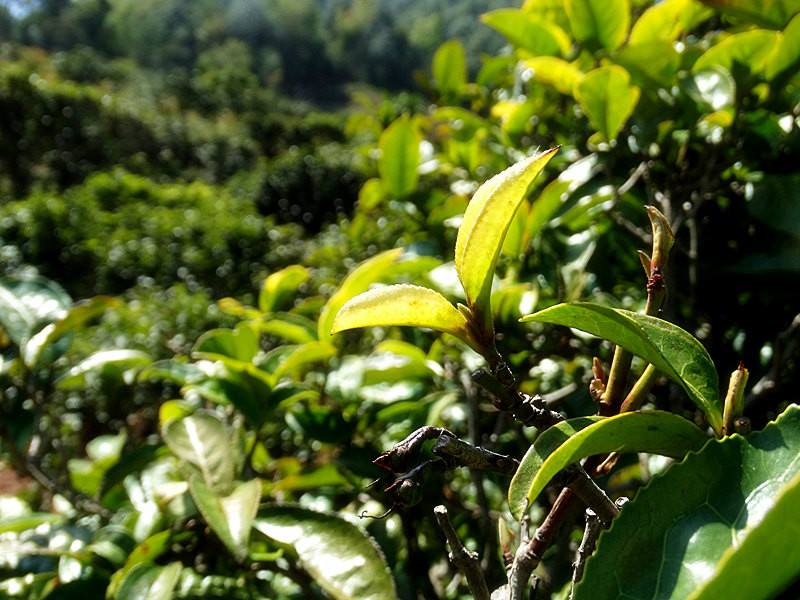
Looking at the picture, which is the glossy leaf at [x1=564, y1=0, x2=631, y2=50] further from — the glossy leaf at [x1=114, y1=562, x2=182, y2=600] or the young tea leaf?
the glossy leaf at [x1=114, y1=562, x2=182, y2=600]

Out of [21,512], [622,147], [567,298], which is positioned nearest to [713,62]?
[622,147]

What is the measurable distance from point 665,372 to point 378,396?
722mm

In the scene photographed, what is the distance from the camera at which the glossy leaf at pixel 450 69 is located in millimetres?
1854

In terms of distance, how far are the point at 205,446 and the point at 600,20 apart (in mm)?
1056

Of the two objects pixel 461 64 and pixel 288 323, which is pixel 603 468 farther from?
pixel 461 64

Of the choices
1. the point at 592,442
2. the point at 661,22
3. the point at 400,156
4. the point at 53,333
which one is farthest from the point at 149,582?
the point at 661,22

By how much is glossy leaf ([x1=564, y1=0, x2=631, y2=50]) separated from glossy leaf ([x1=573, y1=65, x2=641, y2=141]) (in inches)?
11.9

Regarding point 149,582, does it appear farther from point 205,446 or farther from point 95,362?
point 95,362

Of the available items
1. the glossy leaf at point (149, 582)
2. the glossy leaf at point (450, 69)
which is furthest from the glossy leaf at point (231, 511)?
the glossy leaf at point (450, 69)

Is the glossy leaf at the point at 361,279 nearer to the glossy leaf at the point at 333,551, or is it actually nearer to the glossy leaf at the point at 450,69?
the glossy leaf at the point at 333,551

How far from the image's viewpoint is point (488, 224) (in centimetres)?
46

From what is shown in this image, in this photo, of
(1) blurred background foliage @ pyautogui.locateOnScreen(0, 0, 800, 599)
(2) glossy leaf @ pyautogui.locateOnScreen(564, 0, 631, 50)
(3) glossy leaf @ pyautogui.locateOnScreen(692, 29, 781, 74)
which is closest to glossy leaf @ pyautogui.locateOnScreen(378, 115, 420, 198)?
(1) blurred background foliage @ pyautogui.locateOnScreen(0, 0, 800, 599)

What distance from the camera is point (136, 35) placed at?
44.7 metres

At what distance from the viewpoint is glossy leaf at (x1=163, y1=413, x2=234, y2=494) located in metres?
0.94
